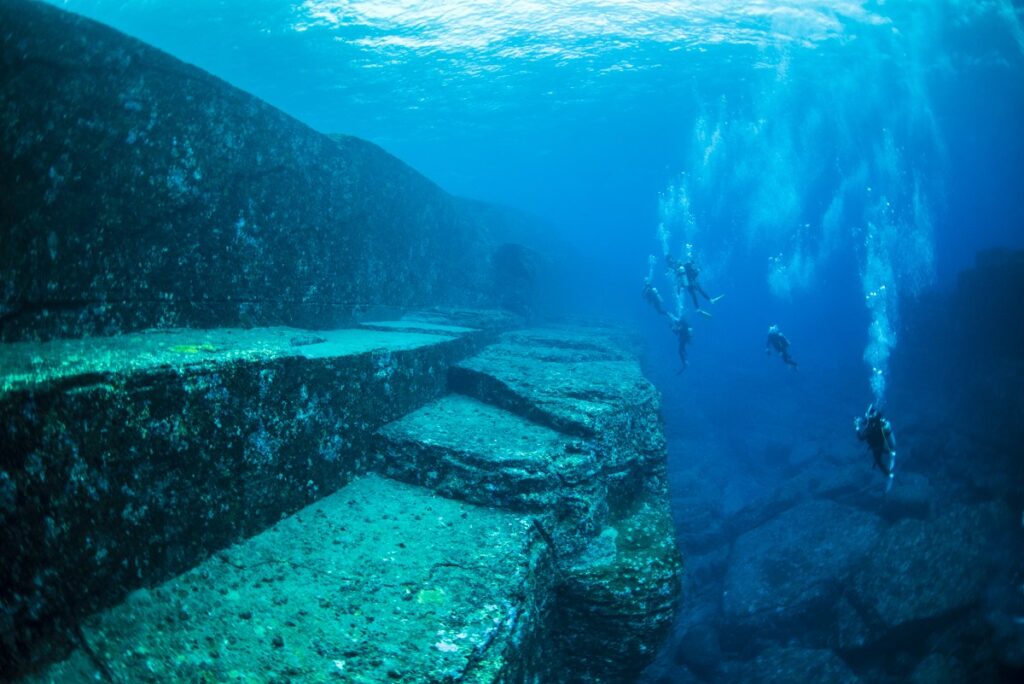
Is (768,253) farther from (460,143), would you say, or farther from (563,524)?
(563,524)

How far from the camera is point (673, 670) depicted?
24.7 feet

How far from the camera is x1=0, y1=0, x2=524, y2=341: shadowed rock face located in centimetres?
296

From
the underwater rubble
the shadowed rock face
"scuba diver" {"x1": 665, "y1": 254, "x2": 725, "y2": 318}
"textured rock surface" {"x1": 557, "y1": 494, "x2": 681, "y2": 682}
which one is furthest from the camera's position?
"scuba diver" {"x1": 665, "y1": 254, "x2": 725, "y2": 318}

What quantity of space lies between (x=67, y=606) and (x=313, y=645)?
104cm

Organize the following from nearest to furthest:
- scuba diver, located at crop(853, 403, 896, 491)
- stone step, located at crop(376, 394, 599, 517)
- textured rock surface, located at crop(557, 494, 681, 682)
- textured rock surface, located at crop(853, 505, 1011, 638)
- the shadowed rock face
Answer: the shadowed rock face < textured rock surface, located at crop(557, 494, 681, 682) < stone step, located at crop(376, 394, 599, 517) < scuba diver, located at crop(853, 403, 896, 491) < textured rock surface, located at crop(853, 505, 1011, 638)

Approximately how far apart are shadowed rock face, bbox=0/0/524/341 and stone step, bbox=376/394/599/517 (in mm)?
2079

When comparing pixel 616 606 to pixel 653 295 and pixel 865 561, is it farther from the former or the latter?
pixel 653 295

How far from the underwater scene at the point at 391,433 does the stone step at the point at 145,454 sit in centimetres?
2

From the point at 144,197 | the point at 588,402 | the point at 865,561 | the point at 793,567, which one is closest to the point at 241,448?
the point at 144,197

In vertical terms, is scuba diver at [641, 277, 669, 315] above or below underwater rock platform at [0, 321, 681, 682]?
above

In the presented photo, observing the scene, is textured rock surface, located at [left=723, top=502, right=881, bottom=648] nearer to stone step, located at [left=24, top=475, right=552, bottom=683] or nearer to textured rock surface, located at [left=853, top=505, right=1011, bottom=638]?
textured rock surface, located at [left=853, top=505, right=1011, bottom=638]

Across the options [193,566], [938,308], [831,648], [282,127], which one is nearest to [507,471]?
[193,566]

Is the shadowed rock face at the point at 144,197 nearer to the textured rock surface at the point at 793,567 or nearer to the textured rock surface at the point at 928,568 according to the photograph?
the textured rock surface at the point at 793,567

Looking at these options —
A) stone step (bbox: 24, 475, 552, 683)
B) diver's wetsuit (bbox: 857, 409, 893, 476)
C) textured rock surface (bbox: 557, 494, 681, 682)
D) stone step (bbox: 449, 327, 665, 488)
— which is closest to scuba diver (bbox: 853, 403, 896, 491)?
diver's wetsuit (bbox: 857, 409, 893, 476)
